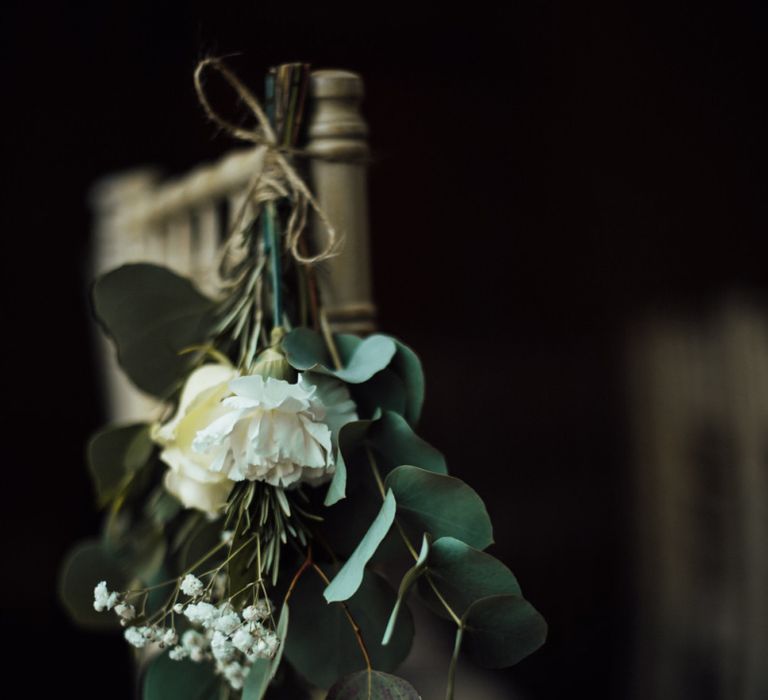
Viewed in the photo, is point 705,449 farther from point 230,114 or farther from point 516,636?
point 230,114

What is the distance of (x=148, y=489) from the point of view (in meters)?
0.69

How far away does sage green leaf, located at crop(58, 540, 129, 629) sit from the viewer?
0.64m

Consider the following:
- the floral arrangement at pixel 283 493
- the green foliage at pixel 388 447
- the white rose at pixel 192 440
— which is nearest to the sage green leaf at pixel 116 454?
the floral arrangement at pixel 283 493

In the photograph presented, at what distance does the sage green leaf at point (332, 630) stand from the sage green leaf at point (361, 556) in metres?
0.05

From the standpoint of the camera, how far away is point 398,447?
49cm

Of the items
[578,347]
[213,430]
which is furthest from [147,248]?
[578,347]

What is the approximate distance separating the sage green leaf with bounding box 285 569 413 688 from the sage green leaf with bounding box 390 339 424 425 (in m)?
0.10

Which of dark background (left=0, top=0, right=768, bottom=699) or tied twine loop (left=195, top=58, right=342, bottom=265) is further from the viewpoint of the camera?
dark background (left=0, top=0, right=768, bottom=699)

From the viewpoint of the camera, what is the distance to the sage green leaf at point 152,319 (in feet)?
1.89

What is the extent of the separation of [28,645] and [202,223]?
1.25 metres

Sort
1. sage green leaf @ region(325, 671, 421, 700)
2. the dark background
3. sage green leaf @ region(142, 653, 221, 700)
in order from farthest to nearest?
the dark background → sage green leaf @ region(142, 653, 221, 700) → sage green leaf @ region(325, 671, 421, 700)

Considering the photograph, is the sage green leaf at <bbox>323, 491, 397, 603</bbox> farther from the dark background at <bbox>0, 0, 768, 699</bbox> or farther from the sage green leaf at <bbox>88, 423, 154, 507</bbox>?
the dark background at <bbox>0, 0, 768, 699</bbox>

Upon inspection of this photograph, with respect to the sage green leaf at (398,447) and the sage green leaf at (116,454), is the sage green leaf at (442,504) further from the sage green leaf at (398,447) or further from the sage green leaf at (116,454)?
the sage green leaf at (116,454)

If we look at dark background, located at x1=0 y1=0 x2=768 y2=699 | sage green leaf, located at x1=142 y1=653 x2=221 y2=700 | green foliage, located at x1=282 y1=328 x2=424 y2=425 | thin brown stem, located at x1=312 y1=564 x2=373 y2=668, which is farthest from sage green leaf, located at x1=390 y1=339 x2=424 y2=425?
dark background, located at x1=0 y1=0 x2=768 y2=699
